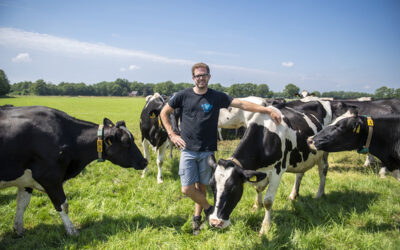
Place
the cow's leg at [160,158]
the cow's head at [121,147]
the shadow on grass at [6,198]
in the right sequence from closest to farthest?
the cow's head at [121,147] < the shadow on grass at [6,198] < the cow's leg at [160,158]

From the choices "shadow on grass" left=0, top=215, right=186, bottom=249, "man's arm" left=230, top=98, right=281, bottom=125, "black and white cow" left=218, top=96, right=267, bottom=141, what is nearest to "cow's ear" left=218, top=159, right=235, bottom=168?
"man's arm" left=230, top=98, right=281, bottom=125

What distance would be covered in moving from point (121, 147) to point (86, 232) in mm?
1577

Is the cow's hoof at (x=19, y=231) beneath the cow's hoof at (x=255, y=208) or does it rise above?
beneath

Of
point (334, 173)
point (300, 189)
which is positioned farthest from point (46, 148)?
point (334, 173)

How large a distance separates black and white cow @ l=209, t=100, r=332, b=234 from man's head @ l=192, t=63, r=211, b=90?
1.11 meters

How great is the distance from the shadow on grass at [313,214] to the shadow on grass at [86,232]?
1.64 m

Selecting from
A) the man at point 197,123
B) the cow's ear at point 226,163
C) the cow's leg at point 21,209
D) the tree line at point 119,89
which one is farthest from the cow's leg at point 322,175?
the tree line at point 119,89

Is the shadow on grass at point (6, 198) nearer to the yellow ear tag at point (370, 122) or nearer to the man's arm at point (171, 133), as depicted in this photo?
the man's arm at point (171, 133)

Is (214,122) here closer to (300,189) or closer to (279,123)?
(279,123)

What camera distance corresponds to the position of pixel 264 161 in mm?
3848

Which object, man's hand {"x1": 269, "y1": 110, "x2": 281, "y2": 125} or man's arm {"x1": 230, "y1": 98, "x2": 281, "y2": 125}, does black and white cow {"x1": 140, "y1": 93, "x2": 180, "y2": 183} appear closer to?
man's arm {"x1": 230, "y1": 98, "x2": 281, "y2": 125}

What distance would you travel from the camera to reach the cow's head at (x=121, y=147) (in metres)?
4.31

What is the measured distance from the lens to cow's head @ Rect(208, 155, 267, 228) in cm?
301

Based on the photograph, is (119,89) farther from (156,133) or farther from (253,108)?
(253,108)
